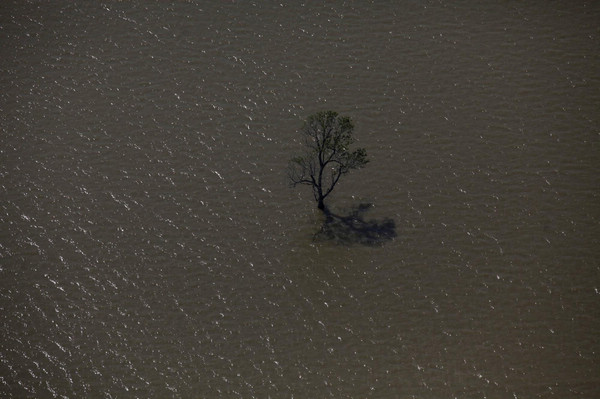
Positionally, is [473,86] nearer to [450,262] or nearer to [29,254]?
[450,262]

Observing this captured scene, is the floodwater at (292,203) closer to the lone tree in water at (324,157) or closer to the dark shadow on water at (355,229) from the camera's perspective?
the dark shadow on water at (355,229)

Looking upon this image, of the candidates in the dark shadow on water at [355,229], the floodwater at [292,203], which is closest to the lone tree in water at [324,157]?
the floodwater at [292,203]

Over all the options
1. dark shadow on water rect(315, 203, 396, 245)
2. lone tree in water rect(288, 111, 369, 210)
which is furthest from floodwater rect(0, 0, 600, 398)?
lone tree in water rect(288, 111, 369, 210)

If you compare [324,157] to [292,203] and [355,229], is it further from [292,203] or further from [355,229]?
[355,229]

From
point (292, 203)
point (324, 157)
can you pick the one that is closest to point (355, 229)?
point (292, 203)

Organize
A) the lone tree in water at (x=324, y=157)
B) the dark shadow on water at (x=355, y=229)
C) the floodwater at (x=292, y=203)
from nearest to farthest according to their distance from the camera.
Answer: the floodwater at (x=292, y=203) < the dark shadow on water at (x=355, y=229) < the lone tree in water at (x=324, y=157)
